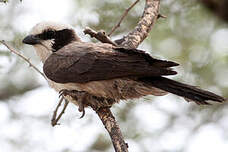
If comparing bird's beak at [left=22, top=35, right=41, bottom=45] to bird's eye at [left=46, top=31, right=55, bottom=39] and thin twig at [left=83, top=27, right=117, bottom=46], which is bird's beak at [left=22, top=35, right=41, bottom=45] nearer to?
bird's eye at [left=46, top=31, right=55, bottom=39]

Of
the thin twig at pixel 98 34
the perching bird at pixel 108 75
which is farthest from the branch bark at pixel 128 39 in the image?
the perching bird at pixel 108 75

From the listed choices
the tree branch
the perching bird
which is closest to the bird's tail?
the perching bird

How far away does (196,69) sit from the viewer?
23.6 feet

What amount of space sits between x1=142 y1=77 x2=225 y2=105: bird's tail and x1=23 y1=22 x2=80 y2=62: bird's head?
4.95ft

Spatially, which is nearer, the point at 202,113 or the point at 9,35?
the point at 9,35

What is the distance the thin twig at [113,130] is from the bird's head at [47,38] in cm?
110

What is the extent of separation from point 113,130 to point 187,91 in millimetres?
780

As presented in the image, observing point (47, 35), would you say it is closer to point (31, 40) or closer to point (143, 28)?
point (31, 40)

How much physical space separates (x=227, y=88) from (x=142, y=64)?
343 cm

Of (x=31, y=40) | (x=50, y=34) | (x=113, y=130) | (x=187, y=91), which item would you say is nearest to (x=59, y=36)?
(x=50, y=34)

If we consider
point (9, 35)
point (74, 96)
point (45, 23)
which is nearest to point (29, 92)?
point (9, 35)

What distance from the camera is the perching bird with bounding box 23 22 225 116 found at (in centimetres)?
432

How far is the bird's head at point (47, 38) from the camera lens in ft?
17.6

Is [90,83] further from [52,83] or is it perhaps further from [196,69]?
[196,69]
